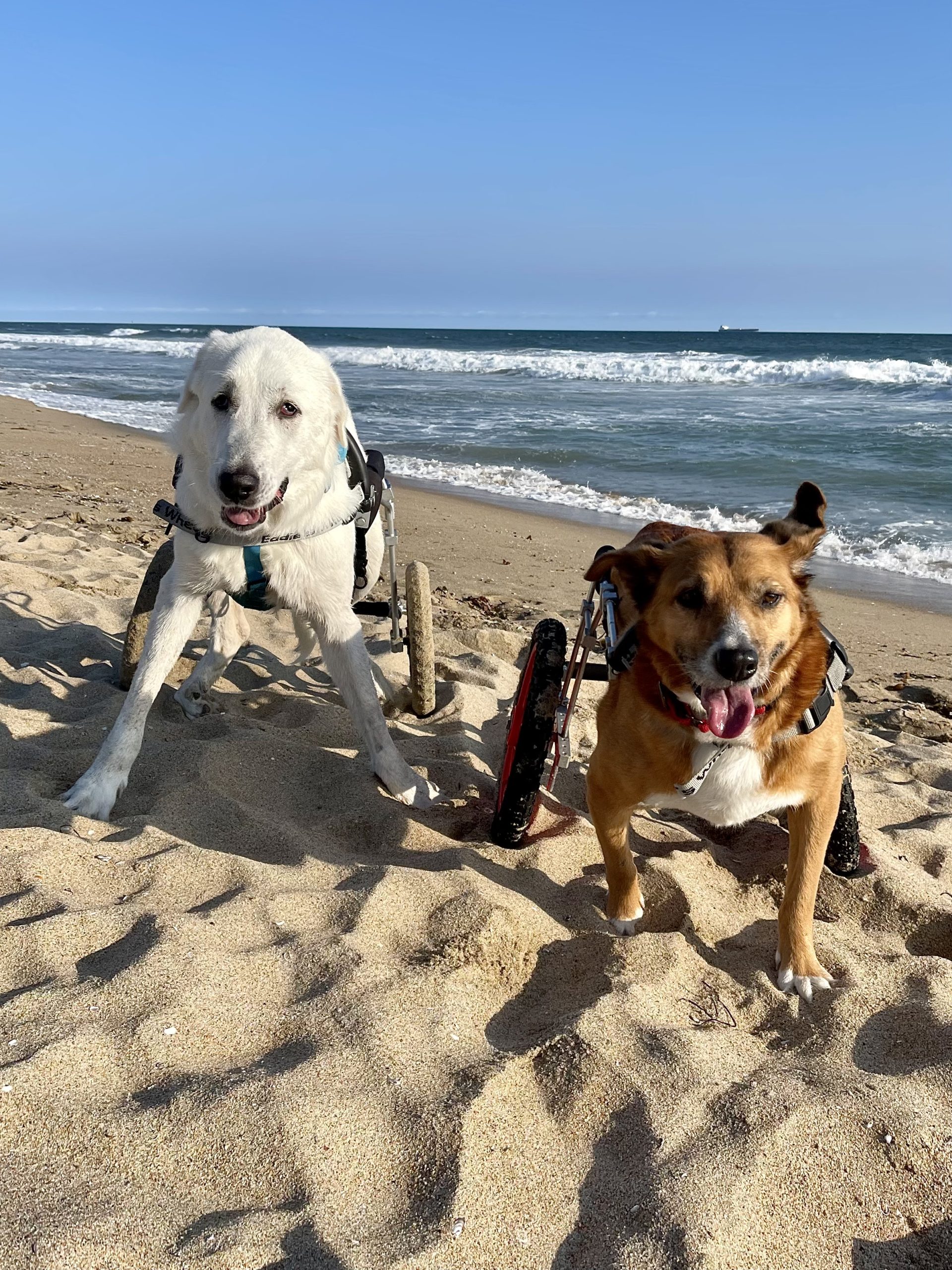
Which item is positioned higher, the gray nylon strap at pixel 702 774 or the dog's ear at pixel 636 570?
the dog's ear at pixel 636 570

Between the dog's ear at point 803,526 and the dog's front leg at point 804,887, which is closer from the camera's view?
the dog's front leg at point 804,887

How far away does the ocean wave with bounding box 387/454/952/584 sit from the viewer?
914 cm

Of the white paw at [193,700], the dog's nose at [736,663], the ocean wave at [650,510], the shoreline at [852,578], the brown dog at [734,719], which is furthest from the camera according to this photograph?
the ocean wave at [650,510]

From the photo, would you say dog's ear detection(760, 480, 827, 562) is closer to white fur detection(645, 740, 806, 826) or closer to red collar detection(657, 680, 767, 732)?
red collar detection(657, 680, 767, 732)

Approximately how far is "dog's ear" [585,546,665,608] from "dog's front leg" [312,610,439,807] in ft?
4.05

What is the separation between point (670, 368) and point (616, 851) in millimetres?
38722

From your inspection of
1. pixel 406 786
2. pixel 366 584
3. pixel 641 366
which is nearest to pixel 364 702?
pixel 406 786

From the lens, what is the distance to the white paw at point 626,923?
3150 mm

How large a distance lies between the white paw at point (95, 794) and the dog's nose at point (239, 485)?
1155 mm

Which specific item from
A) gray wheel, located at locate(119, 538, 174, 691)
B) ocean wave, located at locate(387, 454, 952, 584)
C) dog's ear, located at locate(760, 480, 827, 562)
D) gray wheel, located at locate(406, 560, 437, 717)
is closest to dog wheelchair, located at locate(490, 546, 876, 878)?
dog's ear, located at locate(760, 480, 827, 562)

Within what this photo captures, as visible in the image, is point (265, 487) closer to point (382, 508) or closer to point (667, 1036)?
point (382, 508)

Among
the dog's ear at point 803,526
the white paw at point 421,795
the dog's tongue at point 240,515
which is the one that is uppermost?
the dog's ear at point 803,526

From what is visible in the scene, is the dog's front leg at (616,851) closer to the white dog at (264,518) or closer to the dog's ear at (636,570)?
the dog's ear at (636,570)

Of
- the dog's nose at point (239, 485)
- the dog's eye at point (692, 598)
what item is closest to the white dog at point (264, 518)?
the dog's nose at point (239, 485)
